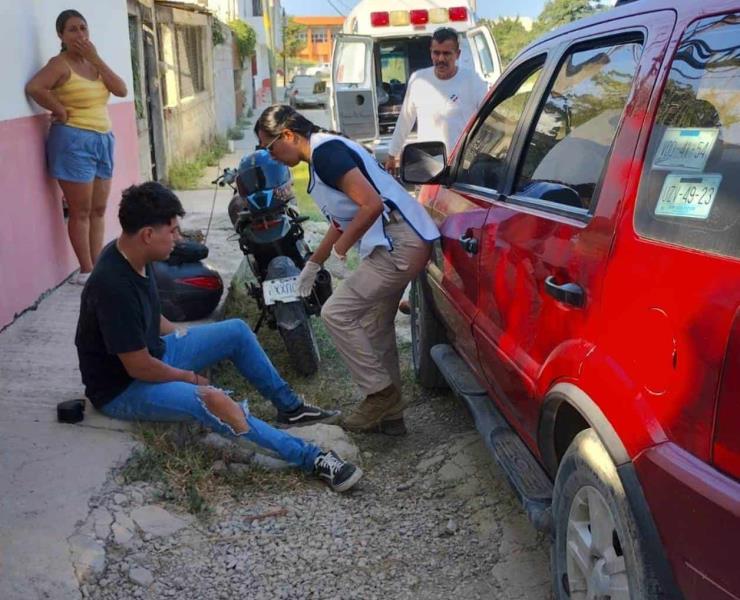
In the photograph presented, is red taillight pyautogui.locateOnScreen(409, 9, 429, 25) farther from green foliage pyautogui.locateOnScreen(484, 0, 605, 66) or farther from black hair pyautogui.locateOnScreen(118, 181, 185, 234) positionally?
black hair pyautogui.locateOnScreen(118, 181, 185, 234)

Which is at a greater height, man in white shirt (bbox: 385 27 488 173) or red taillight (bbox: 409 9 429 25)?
red taillight (bbox: 409 9 429 25)

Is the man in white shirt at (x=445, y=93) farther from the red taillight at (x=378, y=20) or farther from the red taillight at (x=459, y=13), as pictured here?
the red taillight at (x=459, y=13)

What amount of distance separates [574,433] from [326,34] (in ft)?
312

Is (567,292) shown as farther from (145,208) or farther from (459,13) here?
(459,13)

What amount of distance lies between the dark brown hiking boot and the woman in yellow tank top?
263 cm

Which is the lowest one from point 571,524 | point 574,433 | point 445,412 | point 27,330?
point 445,412

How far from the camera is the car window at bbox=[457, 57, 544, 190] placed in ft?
11.3

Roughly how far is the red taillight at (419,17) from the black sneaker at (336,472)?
980 centimetres

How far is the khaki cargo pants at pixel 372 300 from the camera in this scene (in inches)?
155

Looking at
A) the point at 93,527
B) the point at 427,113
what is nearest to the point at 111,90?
the point at 427,113

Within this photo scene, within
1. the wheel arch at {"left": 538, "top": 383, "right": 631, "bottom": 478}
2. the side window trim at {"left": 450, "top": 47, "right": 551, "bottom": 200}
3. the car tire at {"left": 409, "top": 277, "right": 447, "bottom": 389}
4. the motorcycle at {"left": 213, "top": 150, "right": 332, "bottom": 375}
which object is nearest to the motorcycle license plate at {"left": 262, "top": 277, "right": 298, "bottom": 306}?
the motorcycle at {"left": 213, "top": 150, "right": 332, "bottom": 375}

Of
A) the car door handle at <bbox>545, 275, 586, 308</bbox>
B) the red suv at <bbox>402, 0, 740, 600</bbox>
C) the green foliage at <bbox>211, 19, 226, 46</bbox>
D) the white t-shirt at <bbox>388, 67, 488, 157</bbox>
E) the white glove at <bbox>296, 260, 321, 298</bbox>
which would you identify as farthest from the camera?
the green foliage at <bbox>211, 19, 226, 46</bbox>

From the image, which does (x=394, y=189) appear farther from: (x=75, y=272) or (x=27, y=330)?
(x=75, y=272)

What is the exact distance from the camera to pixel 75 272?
6.17m
